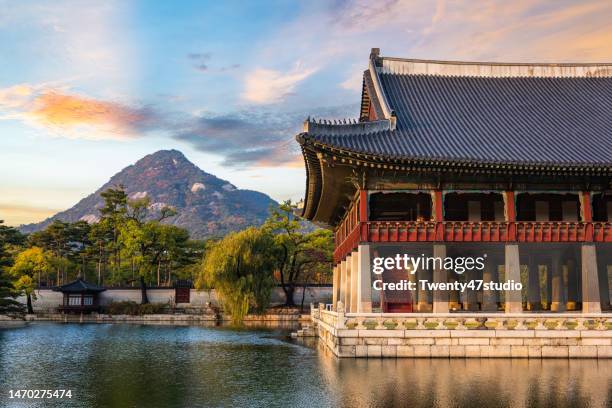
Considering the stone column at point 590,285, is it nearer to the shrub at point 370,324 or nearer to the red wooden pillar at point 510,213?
the red wooden pillar at point 510,213

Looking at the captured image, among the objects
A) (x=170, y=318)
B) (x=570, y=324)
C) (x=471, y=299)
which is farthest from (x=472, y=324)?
(x=170, y=318)

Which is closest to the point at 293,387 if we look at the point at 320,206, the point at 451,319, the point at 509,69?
the point at 451,319

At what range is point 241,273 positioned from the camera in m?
57.4

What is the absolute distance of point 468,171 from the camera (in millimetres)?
27156

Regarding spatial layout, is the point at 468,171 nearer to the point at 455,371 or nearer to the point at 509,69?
the point at 455,371

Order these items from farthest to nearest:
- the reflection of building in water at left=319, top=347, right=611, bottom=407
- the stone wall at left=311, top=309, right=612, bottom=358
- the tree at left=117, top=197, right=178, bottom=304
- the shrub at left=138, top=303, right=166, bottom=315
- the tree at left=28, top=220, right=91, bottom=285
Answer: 1. the tree at left=28, top=220, right=91, bottom=285
2. the tree at left=117, top=197, right=178, bottom=304
3. the shrub at left=138, top=303, right=166, bottom=315
4. the stone wall at left=311, top=309, right=612, bottom=358
5. the reflection of building in water at left=319, top=347, right=611, bottom=407

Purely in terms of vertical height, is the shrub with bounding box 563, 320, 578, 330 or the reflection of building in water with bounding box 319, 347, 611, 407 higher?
the shrub with bounding box 563, 320, 578, 330

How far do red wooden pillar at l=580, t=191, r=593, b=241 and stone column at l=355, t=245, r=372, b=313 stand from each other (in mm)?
9926

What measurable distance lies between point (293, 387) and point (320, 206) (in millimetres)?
20521

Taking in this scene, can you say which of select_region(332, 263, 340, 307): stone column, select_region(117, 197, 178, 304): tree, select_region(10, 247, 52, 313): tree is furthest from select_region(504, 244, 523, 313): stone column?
select_region(10, 247, 52, 313): tree

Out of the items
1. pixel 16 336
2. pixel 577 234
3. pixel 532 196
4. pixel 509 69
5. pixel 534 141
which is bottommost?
pixel 16 336

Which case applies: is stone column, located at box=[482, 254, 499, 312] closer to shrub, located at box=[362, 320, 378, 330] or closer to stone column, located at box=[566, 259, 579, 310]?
stone column, located at box=[566, 259, 579, 310]

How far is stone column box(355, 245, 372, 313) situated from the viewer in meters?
26.5

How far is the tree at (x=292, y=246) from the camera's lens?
64.4 meters
